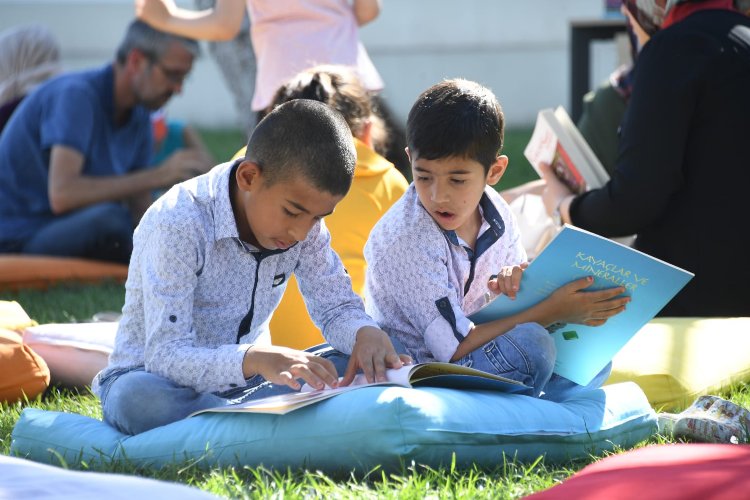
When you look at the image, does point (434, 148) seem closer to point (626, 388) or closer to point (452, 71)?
point (626, 388)

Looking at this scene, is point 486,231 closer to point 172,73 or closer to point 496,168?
point 496,168

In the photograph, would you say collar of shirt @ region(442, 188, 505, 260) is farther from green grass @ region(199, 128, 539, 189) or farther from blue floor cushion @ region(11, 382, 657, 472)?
green grass @ region(199, 128, 539, 189)

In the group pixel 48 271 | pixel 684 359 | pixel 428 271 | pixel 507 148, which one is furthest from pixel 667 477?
pixel 507 148

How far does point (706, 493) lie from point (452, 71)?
12659mm

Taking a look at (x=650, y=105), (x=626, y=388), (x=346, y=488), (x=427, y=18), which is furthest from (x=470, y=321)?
(x=427, y=18)

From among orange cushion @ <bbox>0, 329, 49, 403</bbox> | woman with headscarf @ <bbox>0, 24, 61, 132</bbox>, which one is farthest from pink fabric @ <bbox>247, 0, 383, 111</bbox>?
woman with headscarf @ <bbox>0, 24, 61, 132</bbox>

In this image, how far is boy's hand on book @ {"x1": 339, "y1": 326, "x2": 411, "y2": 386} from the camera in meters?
2.98

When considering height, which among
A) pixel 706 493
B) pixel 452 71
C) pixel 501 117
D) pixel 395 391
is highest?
pixel 501 117

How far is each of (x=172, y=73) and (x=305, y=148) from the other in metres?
3.23

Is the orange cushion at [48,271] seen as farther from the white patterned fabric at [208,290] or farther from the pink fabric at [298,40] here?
the white patterned fabric at [208,290]

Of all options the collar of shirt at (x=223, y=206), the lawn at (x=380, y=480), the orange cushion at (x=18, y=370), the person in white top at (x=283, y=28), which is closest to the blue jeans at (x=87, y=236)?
the person in white top at (x=283, y=28)

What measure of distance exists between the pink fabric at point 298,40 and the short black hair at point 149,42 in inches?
32.4

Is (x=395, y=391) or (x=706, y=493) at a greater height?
(x=706, y=493)

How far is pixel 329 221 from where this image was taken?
4062mm
